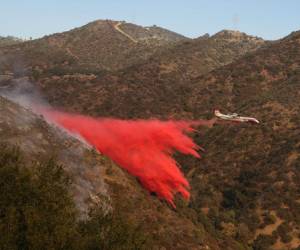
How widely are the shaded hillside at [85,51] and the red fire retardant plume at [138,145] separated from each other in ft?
260

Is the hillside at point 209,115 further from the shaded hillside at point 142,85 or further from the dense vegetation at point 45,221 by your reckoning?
the dense vegetation at point 45,221

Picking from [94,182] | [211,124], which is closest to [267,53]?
[211,124]

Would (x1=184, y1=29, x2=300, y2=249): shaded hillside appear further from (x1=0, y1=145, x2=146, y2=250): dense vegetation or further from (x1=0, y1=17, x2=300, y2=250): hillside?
(x1=0, y1=145, x2=146, y2=250): dense vegetation

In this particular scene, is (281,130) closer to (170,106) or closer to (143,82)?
(170,106)

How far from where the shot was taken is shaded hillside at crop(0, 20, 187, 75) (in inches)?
5418

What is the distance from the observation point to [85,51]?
543 ft

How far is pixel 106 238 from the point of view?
56.3 feet

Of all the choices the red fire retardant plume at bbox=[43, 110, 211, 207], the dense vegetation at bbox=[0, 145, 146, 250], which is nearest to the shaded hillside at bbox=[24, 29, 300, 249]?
the red fire retardant plume at bbox=[43, 110, 211, 207]

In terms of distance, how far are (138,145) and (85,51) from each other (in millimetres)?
129745

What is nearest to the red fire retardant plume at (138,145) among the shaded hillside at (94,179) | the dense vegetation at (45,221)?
the shaded hillside at (94,179)

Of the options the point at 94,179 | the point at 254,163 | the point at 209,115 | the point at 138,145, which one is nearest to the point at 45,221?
the point at 94,179

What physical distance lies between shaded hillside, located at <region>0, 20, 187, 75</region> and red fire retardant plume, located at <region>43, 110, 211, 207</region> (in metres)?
79.4

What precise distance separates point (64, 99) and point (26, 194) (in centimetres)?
7972

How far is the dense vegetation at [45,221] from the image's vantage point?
50.2ft
